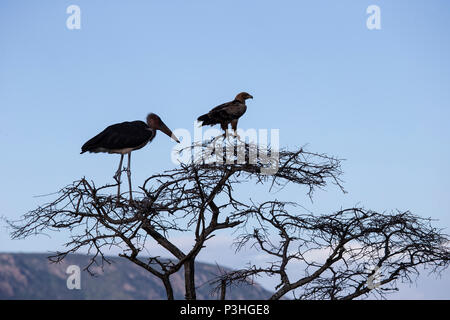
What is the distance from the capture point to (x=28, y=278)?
113312 mm

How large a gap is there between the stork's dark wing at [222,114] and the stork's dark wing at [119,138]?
4.68 ft

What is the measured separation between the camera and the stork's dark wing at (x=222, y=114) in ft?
41.5

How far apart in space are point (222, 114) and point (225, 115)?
0.08 meters

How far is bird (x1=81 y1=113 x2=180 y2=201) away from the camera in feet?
40.0

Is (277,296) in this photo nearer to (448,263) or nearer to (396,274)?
(396,274)

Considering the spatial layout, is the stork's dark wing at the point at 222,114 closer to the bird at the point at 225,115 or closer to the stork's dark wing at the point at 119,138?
the bird at the point at 225,115

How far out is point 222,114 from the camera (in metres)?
12.7

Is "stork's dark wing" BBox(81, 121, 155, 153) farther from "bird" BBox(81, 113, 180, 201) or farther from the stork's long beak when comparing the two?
the stork's long beak
